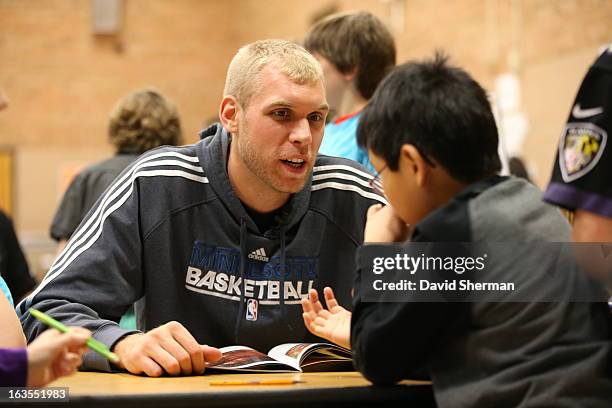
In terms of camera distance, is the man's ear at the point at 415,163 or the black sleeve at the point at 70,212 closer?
the man's ear at the point at 415,163

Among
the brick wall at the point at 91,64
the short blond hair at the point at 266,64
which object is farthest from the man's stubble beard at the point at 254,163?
the brick wall at the point at 91,64

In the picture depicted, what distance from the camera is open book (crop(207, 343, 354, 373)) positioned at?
207 cm

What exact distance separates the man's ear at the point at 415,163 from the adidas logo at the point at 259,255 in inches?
36.6

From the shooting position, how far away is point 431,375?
5.63 feet

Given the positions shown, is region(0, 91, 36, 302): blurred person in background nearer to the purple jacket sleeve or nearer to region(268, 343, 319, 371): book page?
region(268, 343, 319, 371): book page

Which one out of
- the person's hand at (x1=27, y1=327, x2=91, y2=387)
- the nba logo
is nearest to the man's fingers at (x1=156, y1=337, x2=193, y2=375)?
the person's hand at (x1=27, y1=327, x2=91, y2=387)

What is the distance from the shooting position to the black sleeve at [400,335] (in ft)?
5.43

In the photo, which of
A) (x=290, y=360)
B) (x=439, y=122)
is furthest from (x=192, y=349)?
(x=439, y=122)

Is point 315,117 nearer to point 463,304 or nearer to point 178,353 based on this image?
point 178,353

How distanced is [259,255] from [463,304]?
106 centimetres

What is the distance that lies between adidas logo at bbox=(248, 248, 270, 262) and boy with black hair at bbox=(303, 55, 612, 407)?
2.66ft

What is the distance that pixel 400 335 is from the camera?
167cm

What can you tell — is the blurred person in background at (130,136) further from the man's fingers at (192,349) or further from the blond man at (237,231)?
the man's fingers at (192,349)

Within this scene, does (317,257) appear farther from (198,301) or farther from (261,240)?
(198,301)
